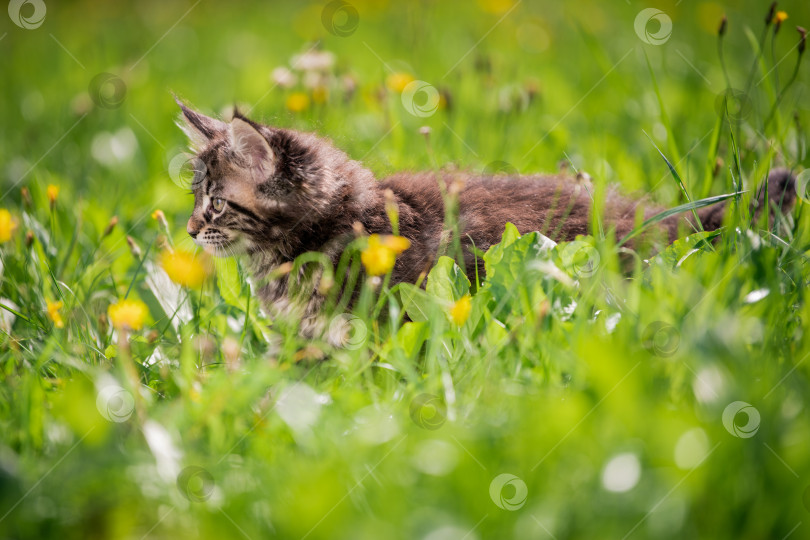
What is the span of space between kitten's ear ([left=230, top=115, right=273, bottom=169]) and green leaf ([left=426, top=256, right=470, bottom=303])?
2.05 feet

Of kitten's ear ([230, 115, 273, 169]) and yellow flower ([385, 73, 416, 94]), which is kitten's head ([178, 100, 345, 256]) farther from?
yellow flower ([385, 73, 416, 94])

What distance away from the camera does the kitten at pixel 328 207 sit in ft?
6.57

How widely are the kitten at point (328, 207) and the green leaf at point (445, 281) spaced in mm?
154

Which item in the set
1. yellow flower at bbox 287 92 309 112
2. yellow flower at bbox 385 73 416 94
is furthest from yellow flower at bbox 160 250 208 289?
yellow flower at bbox 385 73 416 94

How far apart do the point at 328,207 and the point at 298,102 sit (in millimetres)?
1328

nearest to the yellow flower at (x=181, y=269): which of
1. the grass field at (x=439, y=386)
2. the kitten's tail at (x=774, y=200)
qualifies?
the grass field at (x=439, y=386)

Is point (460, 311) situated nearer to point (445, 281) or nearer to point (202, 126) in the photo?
point (445, 281)

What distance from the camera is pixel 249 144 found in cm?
200

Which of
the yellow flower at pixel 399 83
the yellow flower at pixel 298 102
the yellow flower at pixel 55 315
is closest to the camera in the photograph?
the yellow flower at pixel 55 315

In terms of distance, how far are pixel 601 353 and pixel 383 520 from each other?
1.56 feet

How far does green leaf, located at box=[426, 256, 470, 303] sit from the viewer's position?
178 cm

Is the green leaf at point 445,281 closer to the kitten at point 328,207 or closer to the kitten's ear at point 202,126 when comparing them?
the kitten at point 328,207

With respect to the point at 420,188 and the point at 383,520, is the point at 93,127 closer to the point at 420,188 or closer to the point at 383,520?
the point at 420,188

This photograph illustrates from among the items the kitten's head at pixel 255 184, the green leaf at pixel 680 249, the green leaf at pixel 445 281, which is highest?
the green leaf at pixel 680 249
